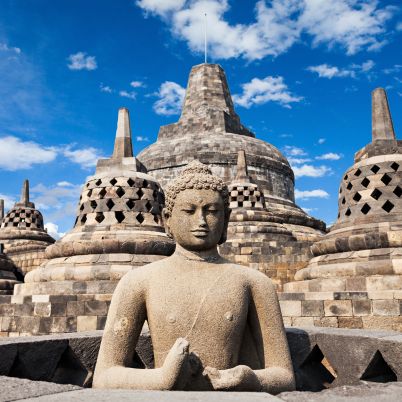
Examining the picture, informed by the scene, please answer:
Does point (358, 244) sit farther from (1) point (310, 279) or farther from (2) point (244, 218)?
(2) point (244, 218)

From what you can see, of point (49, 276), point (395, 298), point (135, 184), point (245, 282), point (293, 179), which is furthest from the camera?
point (293, 179)

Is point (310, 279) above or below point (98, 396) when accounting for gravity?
above

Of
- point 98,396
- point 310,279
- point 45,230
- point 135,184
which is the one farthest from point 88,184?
point 45,230

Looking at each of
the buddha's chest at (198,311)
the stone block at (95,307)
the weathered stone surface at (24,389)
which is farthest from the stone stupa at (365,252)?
the weathered stone surface at (24,389)

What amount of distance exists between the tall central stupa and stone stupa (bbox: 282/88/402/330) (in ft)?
33.3

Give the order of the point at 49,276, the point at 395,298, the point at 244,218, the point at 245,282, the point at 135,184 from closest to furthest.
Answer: the point at 245,282 → the point at 395,298 → the point at 49,276 → the point at 135,184 → the point at 244,218

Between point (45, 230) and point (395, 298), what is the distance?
17.1 meters

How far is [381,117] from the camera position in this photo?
8.11 m

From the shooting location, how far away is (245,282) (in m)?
2.84

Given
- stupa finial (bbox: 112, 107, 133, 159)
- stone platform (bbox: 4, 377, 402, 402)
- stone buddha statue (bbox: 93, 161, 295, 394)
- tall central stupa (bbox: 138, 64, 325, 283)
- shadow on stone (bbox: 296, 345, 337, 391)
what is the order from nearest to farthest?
stone platform (bbox: 4, 377, 402, 402) → stone buddha statue (bbox: 93, 161, 295, 394) → shadow on stone (bbox: 296, 345, 337, 391) → stupa finial (bbox: 112, 107, 133, 159) → tall central stupa (bbox: 138, 64, 325, 283)

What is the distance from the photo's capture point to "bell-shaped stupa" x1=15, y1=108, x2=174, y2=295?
22.7 feet

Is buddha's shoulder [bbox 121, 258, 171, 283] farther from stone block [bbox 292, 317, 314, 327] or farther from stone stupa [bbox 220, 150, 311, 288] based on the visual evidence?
stone stupa [bbox 220, 150, 311, 288]

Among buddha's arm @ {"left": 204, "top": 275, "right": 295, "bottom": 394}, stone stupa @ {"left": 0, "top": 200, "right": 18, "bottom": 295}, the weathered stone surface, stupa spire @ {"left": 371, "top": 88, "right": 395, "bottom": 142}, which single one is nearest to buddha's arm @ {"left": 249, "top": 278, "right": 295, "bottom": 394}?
buddha's arm @ {"left": 204, "top": 275, "right": 295, "bottom": 394}

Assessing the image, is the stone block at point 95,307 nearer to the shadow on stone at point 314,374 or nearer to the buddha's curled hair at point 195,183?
the shadow on stone at point 314,374
